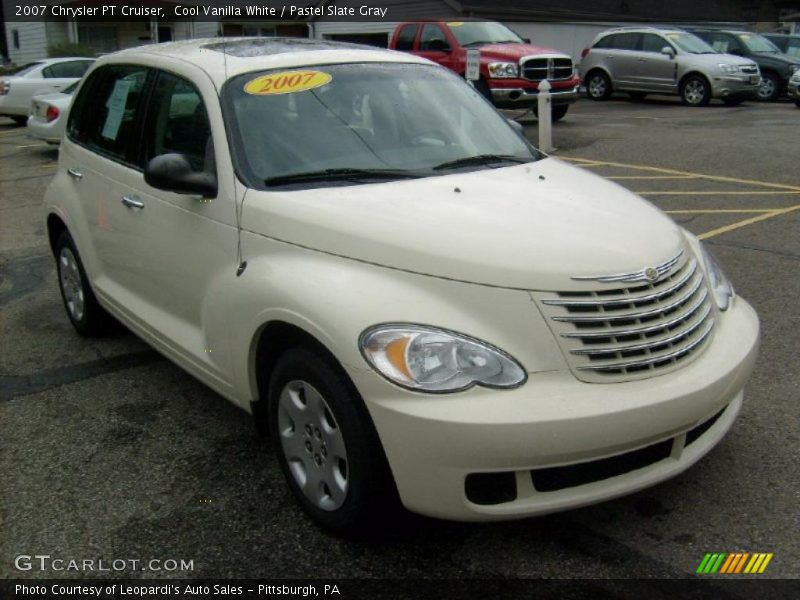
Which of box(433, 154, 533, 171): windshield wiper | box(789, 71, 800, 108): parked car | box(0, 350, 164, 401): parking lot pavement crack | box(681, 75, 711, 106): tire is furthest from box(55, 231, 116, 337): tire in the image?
box(789, 71, 800, 108): parked car

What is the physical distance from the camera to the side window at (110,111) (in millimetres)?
4520

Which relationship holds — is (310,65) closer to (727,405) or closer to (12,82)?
(727,405)

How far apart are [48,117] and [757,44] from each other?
17238 mm

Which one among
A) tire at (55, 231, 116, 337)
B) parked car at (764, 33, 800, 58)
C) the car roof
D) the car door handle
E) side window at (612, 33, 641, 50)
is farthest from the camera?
parked car at (764, 33, 800, 58)

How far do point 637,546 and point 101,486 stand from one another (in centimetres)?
220

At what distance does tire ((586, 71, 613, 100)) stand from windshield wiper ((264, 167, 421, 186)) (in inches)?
762

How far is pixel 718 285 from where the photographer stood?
11.9 feet

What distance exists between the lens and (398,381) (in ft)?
8.99

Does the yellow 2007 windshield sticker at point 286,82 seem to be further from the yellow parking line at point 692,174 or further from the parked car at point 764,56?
the parked car at point 764,56

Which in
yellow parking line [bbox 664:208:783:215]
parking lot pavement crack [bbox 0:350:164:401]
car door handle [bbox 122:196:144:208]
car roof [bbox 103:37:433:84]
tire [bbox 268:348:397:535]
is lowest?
parking lot pavement crack [bbox 0:350:164:401]

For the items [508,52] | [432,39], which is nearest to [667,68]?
Answer: [508,52]

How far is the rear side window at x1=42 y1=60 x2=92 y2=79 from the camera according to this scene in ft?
60.7

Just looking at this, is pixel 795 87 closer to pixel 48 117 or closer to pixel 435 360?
pixel 48 117

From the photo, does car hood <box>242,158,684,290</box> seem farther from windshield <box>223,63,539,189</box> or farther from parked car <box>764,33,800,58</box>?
parked car <box>764,33,800,58</box>
